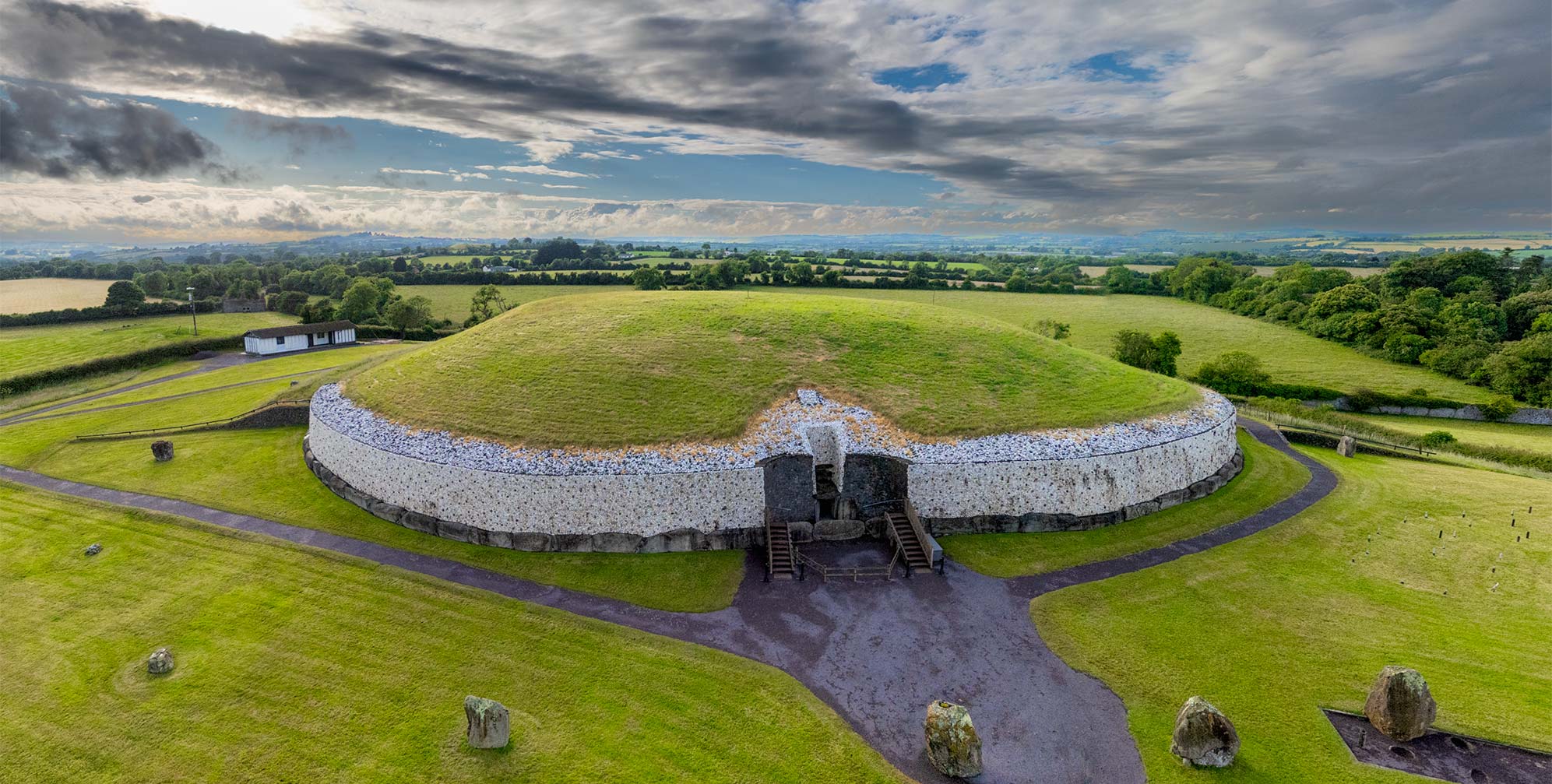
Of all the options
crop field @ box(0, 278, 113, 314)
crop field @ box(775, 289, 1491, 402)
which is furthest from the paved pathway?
crop field @ box(0, 278, 113, 314)

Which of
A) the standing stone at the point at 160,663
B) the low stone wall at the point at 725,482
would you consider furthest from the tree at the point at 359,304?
the standing stone at the point at 160,663

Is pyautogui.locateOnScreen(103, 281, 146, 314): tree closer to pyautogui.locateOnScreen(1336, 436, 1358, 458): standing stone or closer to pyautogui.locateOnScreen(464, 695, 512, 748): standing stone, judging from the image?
pyautogui.locateOnScreen(464, 695, 512, 748): standing stone

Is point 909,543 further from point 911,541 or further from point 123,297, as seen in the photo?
point 123,297

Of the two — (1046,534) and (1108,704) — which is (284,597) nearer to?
(1108,704)

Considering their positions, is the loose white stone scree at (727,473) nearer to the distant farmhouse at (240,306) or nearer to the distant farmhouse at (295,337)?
the distant farmhouse at (295,337)

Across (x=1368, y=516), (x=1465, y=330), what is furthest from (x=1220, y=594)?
(x=1465, y=330)

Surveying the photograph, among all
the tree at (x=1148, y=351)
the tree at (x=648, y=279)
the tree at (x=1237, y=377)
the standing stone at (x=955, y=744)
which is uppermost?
the tree at (x=648, y=279)

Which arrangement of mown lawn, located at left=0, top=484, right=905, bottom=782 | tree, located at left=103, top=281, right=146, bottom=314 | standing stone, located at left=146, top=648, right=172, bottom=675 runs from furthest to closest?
tree, located at left=103, top=281, right=146, bottom=314
standing stone, located at left=146, top=648, right=172, bottom=675
mown lawn, located at left=0, top=484, right=905, bottom=782
